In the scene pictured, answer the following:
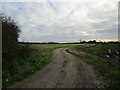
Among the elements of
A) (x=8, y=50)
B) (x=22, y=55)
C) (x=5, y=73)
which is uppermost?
(x=8, y=50)

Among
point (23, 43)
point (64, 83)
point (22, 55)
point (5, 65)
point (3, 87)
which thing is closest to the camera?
point (3, 87)

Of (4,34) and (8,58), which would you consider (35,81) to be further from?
(4,34)

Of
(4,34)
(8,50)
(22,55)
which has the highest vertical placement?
(4,34)

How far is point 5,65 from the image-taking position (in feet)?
33.4

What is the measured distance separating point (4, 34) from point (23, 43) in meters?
5.24

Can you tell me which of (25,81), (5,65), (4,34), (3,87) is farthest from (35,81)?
(4,34)

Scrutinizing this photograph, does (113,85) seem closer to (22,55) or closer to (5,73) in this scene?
(5,73)

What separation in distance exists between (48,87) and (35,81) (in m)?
1.41

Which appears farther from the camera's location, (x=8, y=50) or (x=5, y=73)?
(x=8, y=50)

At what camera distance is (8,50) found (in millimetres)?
10602

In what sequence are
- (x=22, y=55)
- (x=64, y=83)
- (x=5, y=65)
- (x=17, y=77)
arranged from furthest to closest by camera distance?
(x=22, y=55)
(x=5, y=65)
(x=17, y=77)
(x=64, y=83)

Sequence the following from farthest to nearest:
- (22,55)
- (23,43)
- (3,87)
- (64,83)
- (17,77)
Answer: (23,43) < (22,55) < (17,77) < (64,83) < (3,87)

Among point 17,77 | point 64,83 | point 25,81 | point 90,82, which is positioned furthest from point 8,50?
point 90,82

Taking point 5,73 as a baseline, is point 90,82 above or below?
below
